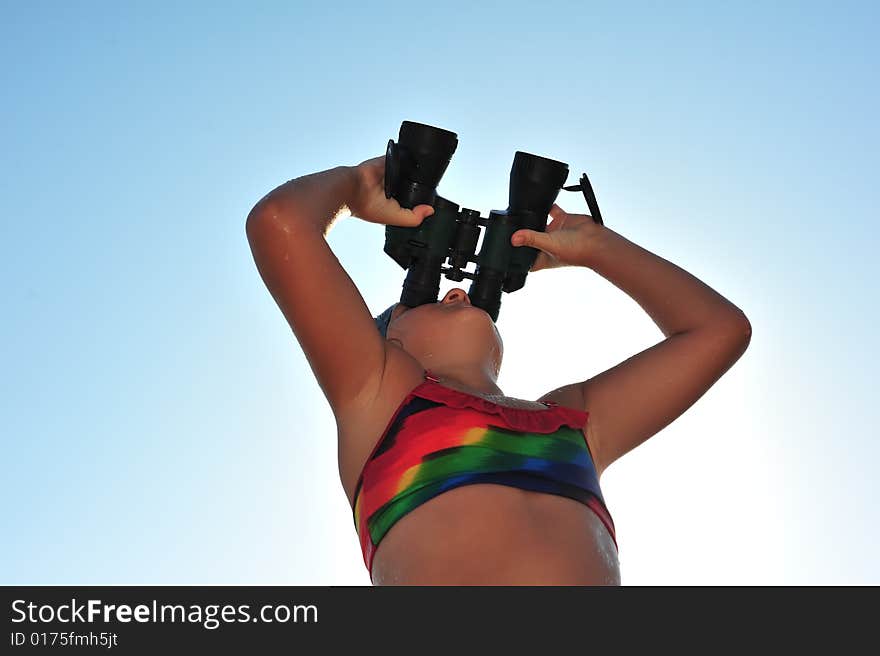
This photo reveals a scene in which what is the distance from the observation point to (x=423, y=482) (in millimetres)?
2178

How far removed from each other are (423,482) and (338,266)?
1.78 feet

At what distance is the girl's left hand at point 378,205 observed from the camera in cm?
271

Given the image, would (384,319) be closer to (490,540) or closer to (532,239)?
(532,239)

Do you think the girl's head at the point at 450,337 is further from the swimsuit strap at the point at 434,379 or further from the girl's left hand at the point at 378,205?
the girl's left hand at the point at 378,205

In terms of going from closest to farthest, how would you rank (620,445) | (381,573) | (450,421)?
(381,573) → (450,421) → (620,445)

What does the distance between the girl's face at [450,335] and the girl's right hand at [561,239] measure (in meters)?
0.27

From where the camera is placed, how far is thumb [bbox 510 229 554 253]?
9.43 ft

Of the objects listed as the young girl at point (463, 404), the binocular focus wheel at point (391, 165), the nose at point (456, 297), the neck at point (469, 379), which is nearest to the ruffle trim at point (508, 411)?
the young girl at point (463, 404)

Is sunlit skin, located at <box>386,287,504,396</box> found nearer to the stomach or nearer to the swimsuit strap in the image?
the swimsuit strap

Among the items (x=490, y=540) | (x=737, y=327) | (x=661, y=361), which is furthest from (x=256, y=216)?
(x=737, y=327)

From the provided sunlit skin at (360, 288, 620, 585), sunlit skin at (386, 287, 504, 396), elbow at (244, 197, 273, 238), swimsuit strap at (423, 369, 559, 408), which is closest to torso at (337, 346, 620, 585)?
sunlit skin at (360, 288, 620, 585)

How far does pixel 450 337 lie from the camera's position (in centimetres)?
270
